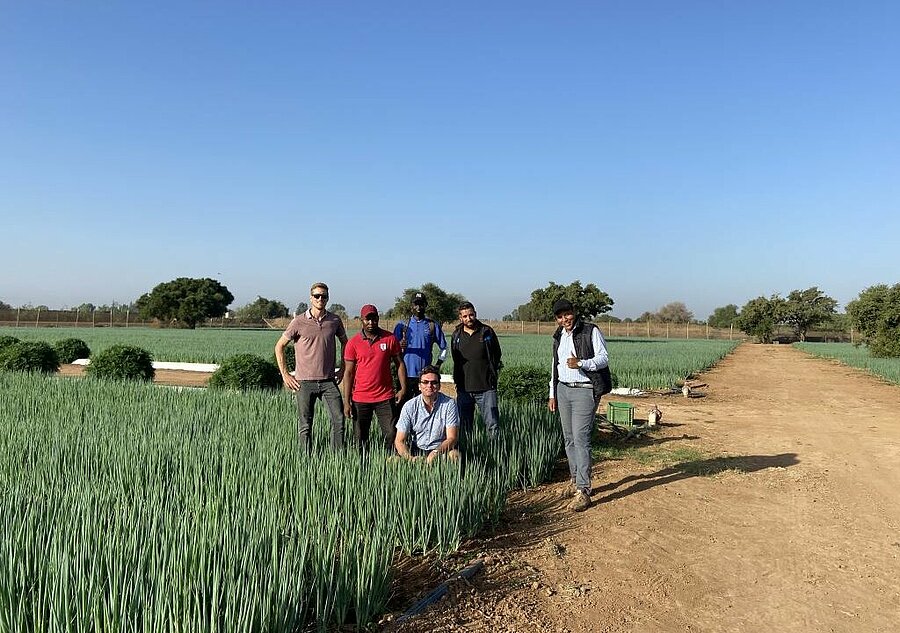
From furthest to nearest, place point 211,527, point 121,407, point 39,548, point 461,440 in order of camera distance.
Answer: point 121,407 → point 461,440 → point 211,527 → point 39,548

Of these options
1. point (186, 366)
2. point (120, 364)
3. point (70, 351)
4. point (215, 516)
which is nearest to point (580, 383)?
point (215, 516)

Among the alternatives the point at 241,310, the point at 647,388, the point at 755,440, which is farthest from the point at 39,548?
the point at 241,310

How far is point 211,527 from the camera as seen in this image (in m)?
2.83

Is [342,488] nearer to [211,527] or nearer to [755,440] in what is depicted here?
[211,527]

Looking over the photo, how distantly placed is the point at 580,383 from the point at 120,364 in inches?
437

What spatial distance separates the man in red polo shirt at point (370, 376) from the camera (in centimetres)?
540

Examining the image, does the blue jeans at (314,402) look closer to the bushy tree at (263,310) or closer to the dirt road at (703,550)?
the dirt road at (703,550)

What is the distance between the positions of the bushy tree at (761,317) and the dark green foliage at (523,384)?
A: 5858 centimetres

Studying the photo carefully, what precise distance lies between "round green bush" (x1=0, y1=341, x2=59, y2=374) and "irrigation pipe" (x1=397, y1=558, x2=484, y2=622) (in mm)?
13016

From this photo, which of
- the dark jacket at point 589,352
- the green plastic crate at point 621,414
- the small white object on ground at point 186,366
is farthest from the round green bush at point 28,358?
the dark jacket at point 589,352

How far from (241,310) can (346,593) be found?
330ft

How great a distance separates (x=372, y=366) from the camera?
17.7ft

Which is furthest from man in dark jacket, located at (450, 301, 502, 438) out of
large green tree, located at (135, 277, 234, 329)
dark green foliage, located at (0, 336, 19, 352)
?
large green tree, located at (135, 277, 234, 329)

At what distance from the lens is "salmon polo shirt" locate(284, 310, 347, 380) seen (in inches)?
218
